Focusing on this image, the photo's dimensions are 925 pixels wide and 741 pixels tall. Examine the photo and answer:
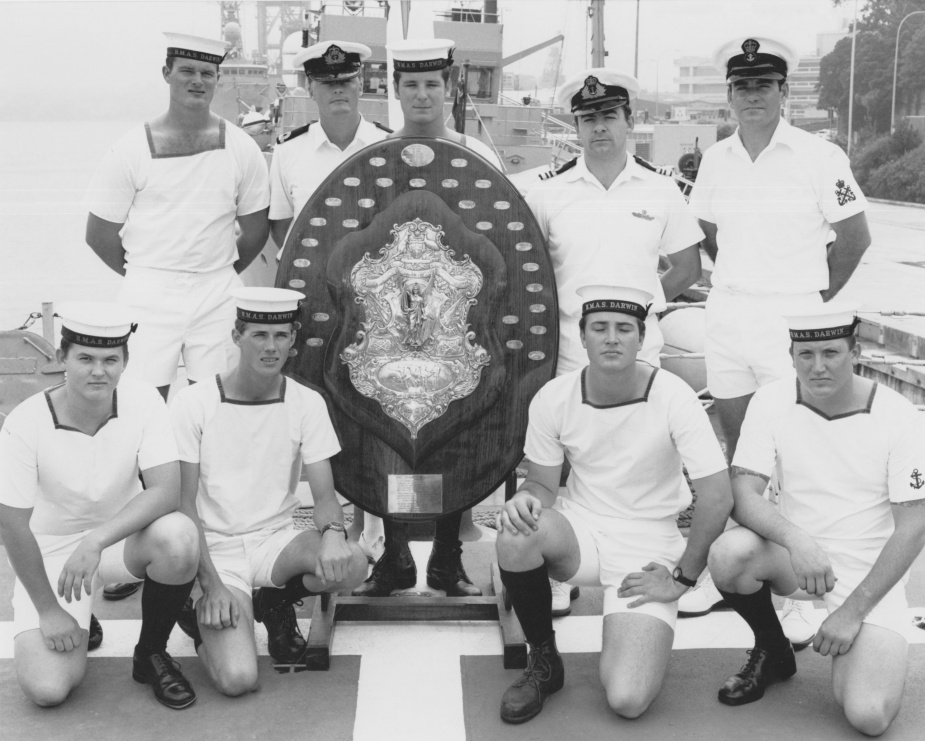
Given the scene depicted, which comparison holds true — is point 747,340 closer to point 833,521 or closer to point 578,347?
point 578,347

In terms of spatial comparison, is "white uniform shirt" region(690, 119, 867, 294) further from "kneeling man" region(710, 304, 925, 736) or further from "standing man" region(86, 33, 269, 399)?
"standing man" region(86, 33, 269, 399)

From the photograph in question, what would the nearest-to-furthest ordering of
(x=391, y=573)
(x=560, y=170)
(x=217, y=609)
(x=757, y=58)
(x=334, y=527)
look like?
(x=217, y=609) < (x=334, y=527) < (x=757, y=58) < (x=560, y=170) < (x=391, y=573)

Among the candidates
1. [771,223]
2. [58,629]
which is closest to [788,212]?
[771,223]

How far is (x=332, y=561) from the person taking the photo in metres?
2.91

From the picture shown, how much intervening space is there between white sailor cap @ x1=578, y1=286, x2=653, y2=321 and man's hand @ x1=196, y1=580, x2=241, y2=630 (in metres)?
1.23

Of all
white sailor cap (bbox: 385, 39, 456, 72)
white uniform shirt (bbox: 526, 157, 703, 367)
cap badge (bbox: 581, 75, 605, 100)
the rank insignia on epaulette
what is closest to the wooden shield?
white uniform shirt (bbox: 526, 157, 703, 367)

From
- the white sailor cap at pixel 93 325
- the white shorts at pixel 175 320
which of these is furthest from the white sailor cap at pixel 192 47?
the white sailor cap at pixel 93 325

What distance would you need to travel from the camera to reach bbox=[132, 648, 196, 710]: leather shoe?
280 centimetres

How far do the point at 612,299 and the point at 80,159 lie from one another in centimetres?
207

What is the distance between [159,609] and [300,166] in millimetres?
1498

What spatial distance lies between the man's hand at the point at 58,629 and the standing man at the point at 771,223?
1815 mm

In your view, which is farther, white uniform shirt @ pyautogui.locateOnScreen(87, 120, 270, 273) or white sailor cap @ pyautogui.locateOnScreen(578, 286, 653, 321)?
white uniform shirt @ pyautogui.locateOnScreen(87, 120, 270, 273)

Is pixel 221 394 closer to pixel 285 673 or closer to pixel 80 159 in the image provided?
pixel 285 673

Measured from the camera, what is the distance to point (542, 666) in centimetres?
287
